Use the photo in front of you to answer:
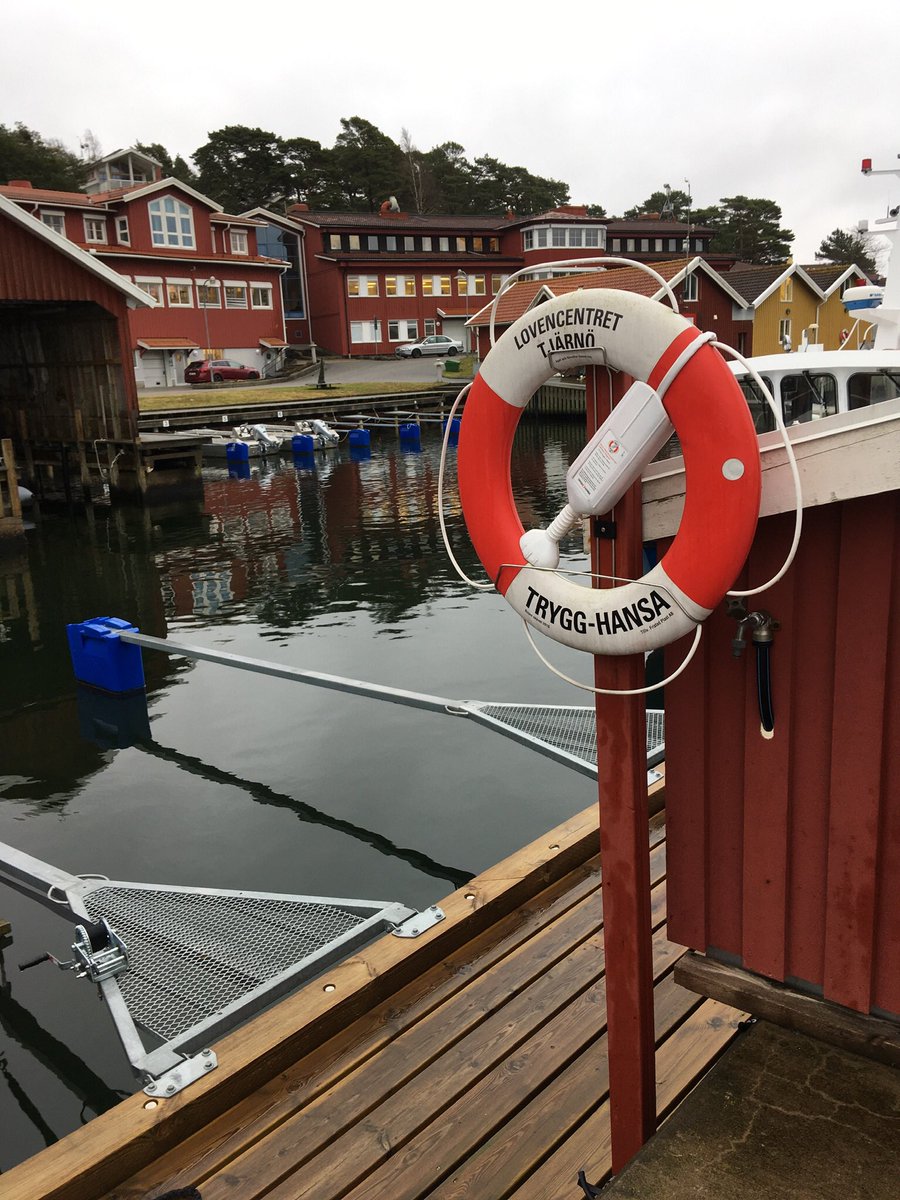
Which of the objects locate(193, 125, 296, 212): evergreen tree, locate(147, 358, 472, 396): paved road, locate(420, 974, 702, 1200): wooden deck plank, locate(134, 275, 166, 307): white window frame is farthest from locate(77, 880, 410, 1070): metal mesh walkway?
locate(193, 125, 296, 212): evergreen tree

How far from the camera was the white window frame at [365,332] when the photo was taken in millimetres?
50969

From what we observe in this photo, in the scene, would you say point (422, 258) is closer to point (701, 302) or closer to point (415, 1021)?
point (701, 302)

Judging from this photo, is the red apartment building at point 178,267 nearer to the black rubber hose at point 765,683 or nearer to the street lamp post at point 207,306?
the street lamp post at point 207,306

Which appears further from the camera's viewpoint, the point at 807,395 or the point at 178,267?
the point at 178,267

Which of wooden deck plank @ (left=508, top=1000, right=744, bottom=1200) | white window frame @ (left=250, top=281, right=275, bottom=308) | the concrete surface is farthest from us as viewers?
white window frame @ (left=250, top=281, right=275, bottom=308)

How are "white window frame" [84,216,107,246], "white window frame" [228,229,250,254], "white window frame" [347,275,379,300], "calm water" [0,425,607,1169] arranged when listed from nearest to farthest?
"calm water" [0,425,607,1169] → "white window frame" [84,216,107,246] → "white window frame" [228,229,250,254] → "white window frame" [347,275,379,300]

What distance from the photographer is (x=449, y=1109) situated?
287 centimetres

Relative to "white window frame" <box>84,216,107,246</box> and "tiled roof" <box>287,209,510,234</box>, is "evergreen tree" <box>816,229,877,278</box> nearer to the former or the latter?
"tiled roof" <box>287,209,510,234</box>

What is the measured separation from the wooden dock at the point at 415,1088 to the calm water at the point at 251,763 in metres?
1.33

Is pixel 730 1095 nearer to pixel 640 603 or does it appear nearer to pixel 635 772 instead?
pixel 635 772

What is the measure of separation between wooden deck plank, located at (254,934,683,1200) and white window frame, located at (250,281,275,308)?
1825 inches

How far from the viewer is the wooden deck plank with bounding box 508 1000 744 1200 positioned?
2588mm

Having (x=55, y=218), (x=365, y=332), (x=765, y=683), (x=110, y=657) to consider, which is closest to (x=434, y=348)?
(x=365, y=332)

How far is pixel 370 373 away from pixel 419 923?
44.3 meters
